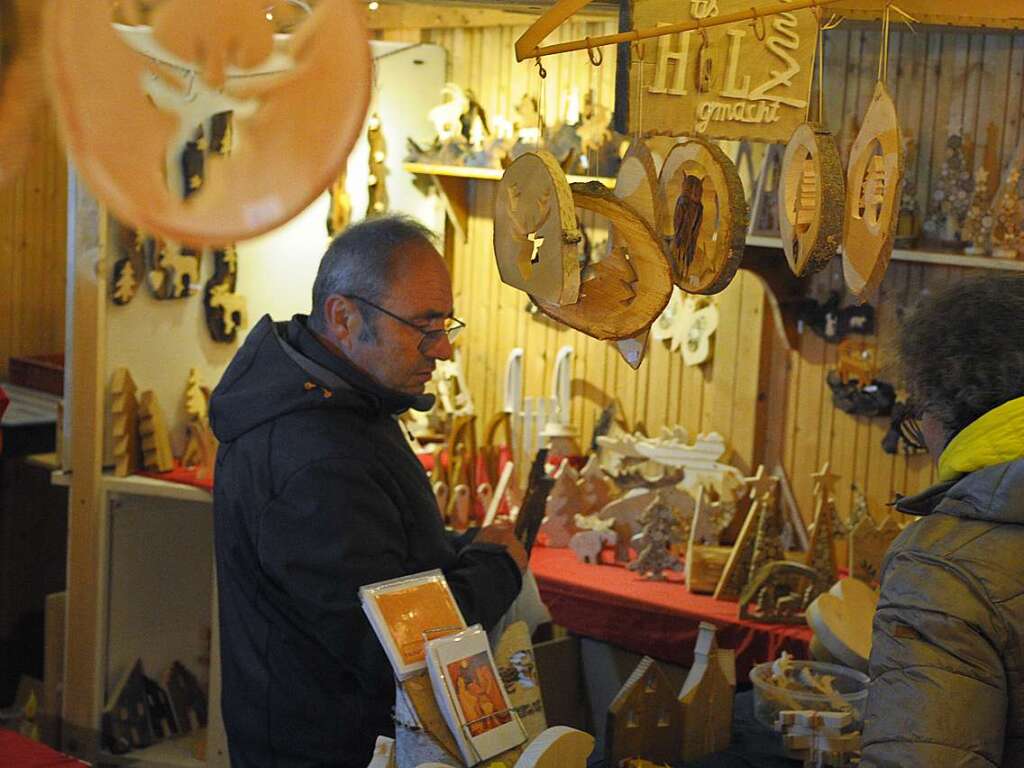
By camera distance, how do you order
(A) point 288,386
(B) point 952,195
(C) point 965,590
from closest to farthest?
1. (C) point 965,590
2. (A) point 288,386
3. (B) point 952,195

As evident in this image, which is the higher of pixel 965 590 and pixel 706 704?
pixel 965 590

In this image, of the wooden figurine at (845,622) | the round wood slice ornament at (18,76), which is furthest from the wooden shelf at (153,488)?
the round wood slice ornament at (18,76)

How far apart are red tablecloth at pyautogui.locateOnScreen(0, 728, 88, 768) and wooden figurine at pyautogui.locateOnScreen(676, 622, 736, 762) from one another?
108 cm

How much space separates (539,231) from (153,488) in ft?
7.16

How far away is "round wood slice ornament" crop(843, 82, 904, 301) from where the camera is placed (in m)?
1.96

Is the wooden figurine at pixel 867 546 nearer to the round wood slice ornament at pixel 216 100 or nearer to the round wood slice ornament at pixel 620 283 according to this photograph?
the round wood slice ornament at pixel 620 283

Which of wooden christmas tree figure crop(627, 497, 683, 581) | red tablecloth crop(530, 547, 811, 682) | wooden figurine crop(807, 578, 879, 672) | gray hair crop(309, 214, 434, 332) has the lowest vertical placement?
red tablecloth crop(530, 547, 811, 682)

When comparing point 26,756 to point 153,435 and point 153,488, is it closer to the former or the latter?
point 153,488

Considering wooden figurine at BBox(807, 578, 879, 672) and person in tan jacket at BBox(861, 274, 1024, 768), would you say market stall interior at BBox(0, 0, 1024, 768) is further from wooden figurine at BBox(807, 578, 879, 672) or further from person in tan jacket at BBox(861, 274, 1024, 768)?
person in tan jacket at BBox(861, 274, 1024, 768)

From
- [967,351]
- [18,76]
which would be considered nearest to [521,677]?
[967,351]

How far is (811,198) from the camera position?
6.73 ft

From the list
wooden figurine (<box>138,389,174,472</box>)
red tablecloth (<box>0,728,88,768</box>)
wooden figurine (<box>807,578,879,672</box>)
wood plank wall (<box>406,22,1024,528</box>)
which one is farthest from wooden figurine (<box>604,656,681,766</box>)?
wooden figurine (<box>138,389,174,472</box>)

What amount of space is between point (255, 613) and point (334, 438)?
0.35m

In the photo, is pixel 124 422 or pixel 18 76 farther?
pixel 124 422
